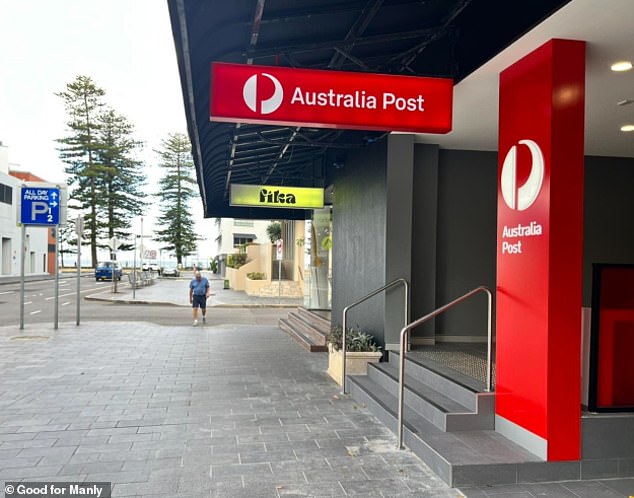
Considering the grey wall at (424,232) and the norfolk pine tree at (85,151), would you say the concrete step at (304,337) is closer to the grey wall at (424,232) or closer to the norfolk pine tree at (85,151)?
the grey wall at (424,232)

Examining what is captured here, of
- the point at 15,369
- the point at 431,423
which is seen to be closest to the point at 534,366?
the point at 431,423

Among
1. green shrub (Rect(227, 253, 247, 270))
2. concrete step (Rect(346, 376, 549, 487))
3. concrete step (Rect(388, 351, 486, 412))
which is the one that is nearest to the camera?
concrete step (Rect(346, 376, 549, 487))

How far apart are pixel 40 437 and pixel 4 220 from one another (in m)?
43.7

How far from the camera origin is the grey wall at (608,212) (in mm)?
8180

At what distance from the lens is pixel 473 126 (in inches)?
273

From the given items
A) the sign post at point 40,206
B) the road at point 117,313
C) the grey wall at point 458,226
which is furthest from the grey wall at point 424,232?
the sign post at point 40,206

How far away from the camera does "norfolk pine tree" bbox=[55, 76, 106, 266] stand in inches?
1913

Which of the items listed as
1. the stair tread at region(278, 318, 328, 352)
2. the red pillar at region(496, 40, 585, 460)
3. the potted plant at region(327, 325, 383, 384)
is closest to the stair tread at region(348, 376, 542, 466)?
the red pillar at region(496, 40, 585, 460)

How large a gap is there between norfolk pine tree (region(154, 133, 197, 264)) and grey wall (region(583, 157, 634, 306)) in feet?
181

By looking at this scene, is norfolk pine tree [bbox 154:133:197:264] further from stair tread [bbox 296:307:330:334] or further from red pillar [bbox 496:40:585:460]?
red pillar [bbox 496:40:585:460]

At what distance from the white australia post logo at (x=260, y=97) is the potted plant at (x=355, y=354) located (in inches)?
157

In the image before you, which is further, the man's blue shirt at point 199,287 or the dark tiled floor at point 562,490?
the man's blue shirt at point 199,287

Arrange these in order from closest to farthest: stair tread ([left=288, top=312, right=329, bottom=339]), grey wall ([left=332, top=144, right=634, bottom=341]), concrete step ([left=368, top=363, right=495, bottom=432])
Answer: concrete step ([left=368, top=363, right=495, bottom=432]) < grey wall ([left=332, top=144, right=634, bottom=341]) < stair tread ([left=288, top=312, right=329, bottom=339])

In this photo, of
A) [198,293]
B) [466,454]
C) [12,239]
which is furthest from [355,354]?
[12,239]
